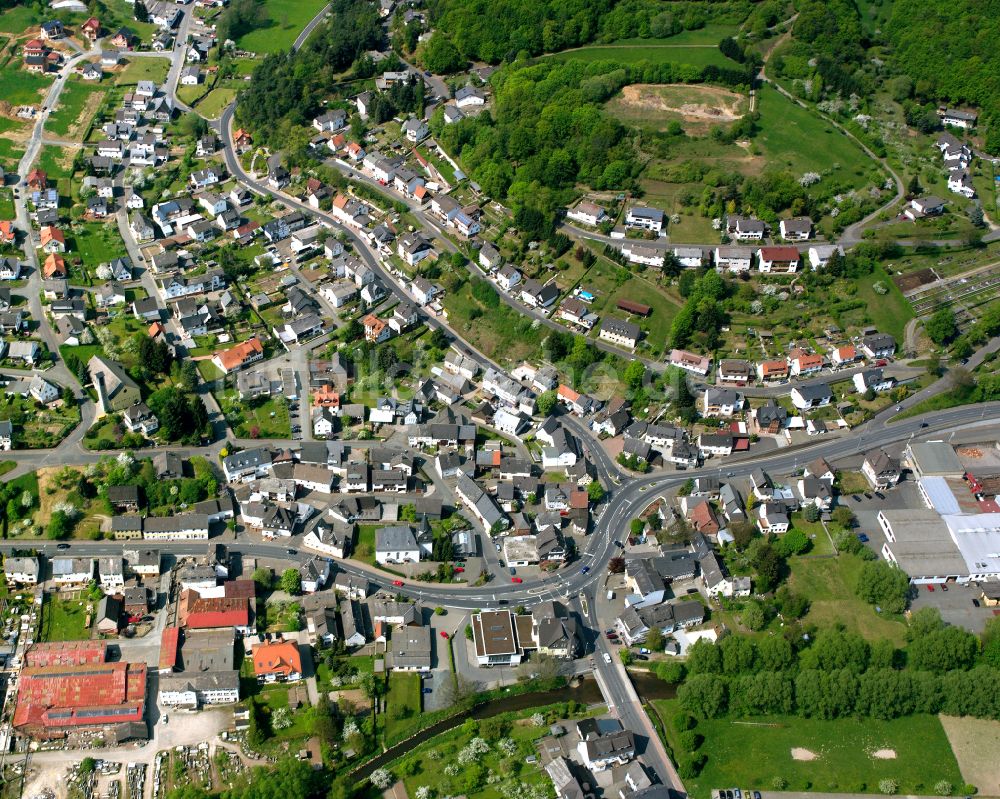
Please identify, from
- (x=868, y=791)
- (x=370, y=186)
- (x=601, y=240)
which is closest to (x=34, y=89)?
(x=370, y=186)

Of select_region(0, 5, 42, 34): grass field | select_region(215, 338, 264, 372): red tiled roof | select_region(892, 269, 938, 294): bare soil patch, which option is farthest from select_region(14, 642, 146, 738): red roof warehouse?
select_region(0, 5, 42, 34): grass field

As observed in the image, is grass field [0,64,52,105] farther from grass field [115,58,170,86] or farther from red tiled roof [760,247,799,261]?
red tiled roof [760,247,799,261]

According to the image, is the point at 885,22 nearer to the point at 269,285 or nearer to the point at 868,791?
the point at 269,285

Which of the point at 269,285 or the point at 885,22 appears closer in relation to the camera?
the point at 269,285

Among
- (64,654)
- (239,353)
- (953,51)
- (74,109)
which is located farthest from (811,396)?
(74,109)

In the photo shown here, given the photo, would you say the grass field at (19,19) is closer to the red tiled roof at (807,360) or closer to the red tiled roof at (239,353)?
the red tiled roof at (239,353)
